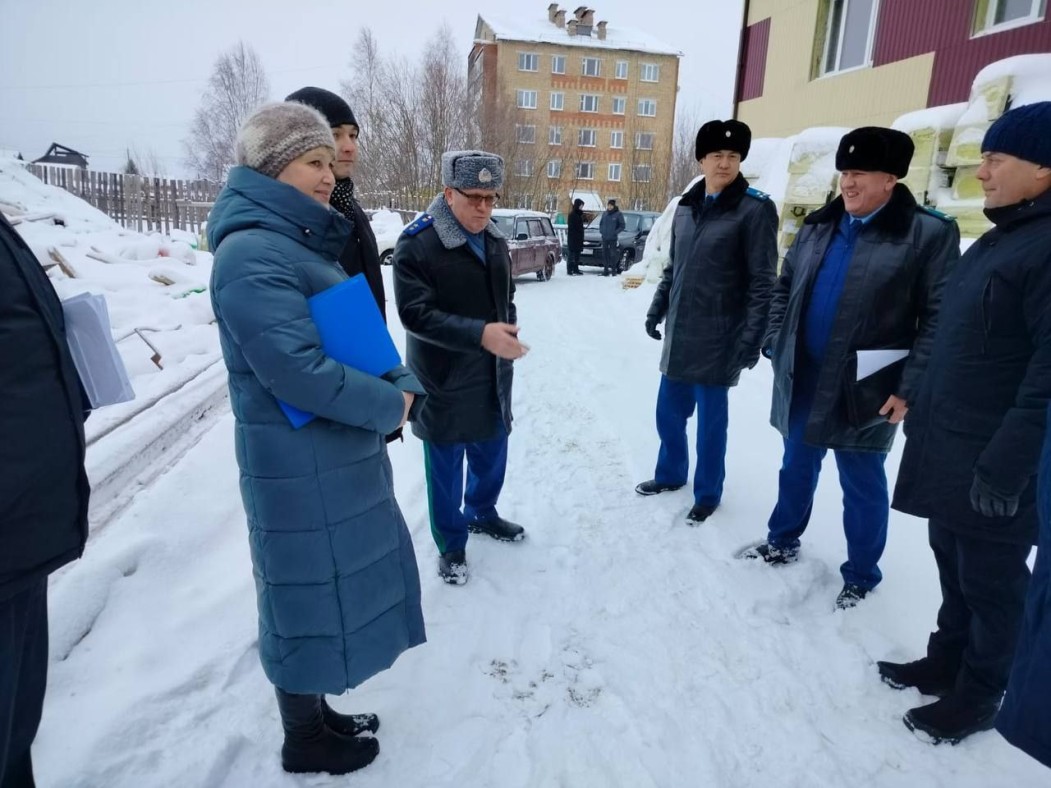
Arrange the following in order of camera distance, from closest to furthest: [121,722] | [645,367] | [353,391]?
[353,391] < [121,722] < [645,367]

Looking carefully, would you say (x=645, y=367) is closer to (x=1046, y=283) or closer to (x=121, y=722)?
(x=1046, y=283)

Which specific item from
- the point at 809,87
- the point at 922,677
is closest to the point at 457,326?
the point at 922,677

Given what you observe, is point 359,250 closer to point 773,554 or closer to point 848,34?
point 773,554

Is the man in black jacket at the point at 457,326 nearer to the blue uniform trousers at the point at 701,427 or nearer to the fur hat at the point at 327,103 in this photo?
the fur hat at the point at 327,103

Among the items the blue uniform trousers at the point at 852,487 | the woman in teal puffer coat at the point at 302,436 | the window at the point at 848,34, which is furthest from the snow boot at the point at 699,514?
the window at the point at 848,34

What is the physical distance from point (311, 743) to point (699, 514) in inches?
97.3

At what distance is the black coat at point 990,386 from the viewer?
6.31 ft

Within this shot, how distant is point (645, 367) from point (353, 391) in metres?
5.84

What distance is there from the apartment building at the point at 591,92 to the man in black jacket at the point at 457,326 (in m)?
42.7

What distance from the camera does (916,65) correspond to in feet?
27.6

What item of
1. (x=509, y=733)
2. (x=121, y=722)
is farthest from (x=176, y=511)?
(x=509, y=733)

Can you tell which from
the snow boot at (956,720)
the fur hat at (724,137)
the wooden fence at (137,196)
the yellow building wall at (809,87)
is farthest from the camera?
the wooden fence at (137,196)

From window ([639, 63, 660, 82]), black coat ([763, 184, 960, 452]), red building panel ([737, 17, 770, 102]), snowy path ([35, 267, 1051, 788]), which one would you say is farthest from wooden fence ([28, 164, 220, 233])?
window ([639, 63, 660, 82])

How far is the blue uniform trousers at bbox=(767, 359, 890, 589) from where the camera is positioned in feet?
9.64
